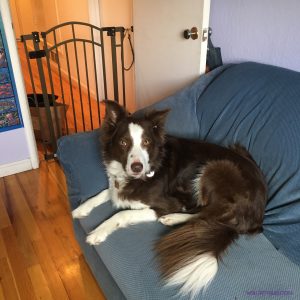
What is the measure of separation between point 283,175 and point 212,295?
0.63m

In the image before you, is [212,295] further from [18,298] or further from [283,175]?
[18,298]

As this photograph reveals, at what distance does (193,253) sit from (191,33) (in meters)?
1.39

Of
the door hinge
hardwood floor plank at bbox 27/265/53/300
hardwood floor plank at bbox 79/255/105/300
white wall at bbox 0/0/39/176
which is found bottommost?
hardwood floor plank at bbox 79/255/105/300

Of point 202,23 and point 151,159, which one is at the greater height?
point 202,23

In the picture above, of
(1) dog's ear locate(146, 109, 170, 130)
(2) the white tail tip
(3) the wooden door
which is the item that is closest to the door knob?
(3) the wooden door

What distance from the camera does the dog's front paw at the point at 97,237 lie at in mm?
1297

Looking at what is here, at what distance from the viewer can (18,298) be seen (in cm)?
153

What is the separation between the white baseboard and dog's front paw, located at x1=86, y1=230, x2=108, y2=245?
1.49 metres

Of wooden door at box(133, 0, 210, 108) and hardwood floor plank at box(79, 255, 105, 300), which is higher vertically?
wooden door at box(133, 0, 210, 108)

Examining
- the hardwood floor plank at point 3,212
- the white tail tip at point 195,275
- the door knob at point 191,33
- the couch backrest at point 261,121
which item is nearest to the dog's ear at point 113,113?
the couch backrest at point 261,121

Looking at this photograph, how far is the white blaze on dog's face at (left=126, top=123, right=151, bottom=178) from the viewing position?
4.33ft

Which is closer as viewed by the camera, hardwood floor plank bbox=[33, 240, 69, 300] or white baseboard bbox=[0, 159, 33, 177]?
hardwood floor plank bbox=[33, 240, 69, 300]

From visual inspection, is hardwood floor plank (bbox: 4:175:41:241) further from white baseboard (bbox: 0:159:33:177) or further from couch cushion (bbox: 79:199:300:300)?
couch cushion (bbox: 79:199:300:300)

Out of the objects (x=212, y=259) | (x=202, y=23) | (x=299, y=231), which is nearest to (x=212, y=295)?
(x=212, y=259)
